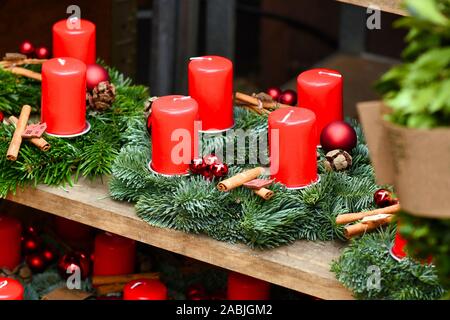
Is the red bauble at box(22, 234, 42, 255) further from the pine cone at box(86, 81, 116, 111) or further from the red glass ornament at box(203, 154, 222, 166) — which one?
the red glass ornament at box(203, 154, 222, 166)

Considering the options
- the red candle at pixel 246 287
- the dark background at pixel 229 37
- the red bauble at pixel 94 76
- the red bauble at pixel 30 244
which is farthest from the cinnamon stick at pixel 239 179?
the dark background at pixel 229 37

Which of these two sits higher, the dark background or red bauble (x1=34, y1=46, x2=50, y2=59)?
red bauble (x1=34, y1=46, x2=50, y2=59)

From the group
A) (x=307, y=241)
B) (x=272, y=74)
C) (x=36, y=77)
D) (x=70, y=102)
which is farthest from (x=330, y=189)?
(x=272, y=74)

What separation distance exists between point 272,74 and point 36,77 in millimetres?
1689

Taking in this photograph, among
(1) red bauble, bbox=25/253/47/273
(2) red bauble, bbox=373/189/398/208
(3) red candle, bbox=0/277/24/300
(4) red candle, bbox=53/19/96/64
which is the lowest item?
(1) red bauble, bbox=25/253/47/273

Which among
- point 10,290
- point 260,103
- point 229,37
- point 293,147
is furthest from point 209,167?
point 229,37

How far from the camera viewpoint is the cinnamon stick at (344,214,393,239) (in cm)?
133

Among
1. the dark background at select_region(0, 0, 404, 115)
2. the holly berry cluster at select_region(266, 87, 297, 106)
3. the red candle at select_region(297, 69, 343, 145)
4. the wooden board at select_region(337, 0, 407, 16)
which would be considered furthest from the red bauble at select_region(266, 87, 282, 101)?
the dark background at select_region(0, 0, 404, 115)

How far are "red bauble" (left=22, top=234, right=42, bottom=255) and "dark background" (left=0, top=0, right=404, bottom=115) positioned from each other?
34 centimetres

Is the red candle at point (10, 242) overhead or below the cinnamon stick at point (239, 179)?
below

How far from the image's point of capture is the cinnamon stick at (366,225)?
133cm

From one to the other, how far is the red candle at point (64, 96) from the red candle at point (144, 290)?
26 cm

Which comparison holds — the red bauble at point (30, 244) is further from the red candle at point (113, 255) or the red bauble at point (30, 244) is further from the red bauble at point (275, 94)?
the red bauble at point (275, 94)
